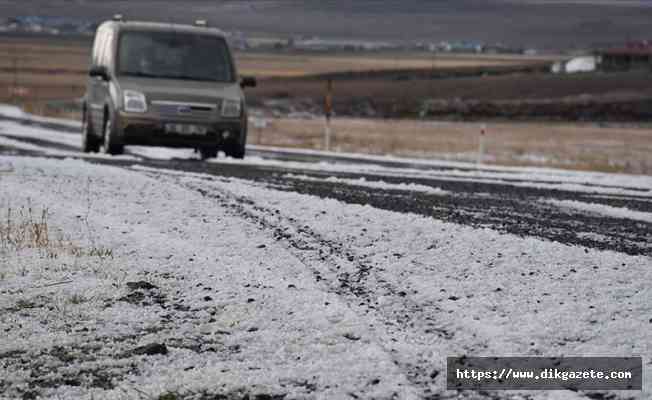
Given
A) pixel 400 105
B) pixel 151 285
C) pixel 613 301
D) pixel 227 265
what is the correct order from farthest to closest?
pixel 400 105 < pixel 227 265 < pixel 151 285 < pixel 613 301

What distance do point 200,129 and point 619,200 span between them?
6993mm

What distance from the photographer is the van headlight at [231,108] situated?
56.6 feet

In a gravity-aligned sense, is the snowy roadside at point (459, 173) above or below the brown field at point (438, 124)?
above

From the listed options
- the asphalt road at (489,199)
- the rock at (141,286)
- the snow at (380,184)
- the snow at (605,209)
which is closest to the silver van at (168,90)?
the asphalt road at (489,199)

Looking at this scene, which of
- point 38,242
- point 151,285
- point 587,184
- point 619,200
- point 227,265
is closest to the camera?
point 151,285

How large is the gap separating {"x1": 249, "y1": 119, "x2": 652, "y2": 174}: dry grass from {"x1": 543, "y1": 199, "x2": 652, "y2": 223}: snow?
542 inches

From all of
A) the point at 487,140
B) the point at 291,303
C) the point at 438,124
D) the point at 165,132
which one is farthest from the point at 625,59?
the point at 291,303

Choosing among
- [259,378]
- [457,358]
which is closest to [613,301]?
[457,358]

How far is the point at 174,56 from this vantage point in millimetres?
17578

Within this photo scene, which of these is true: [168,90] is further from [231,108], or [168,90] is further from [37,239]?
[37,239]

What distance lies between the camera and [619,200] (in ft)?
41.4

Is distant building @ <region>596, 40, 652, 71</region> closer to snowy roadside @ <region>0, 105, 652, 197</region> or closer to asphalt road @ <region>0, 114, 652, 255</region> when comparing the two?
snowy roadside @ <region>0, 105, 652, 197</region>

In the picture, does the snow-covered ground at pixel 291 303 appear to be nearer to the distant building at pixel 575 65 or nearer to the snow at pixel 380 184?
the snow at pixel 380 184

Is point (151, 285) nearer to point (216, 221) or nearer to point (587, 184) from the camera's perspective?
point (216, 221)
